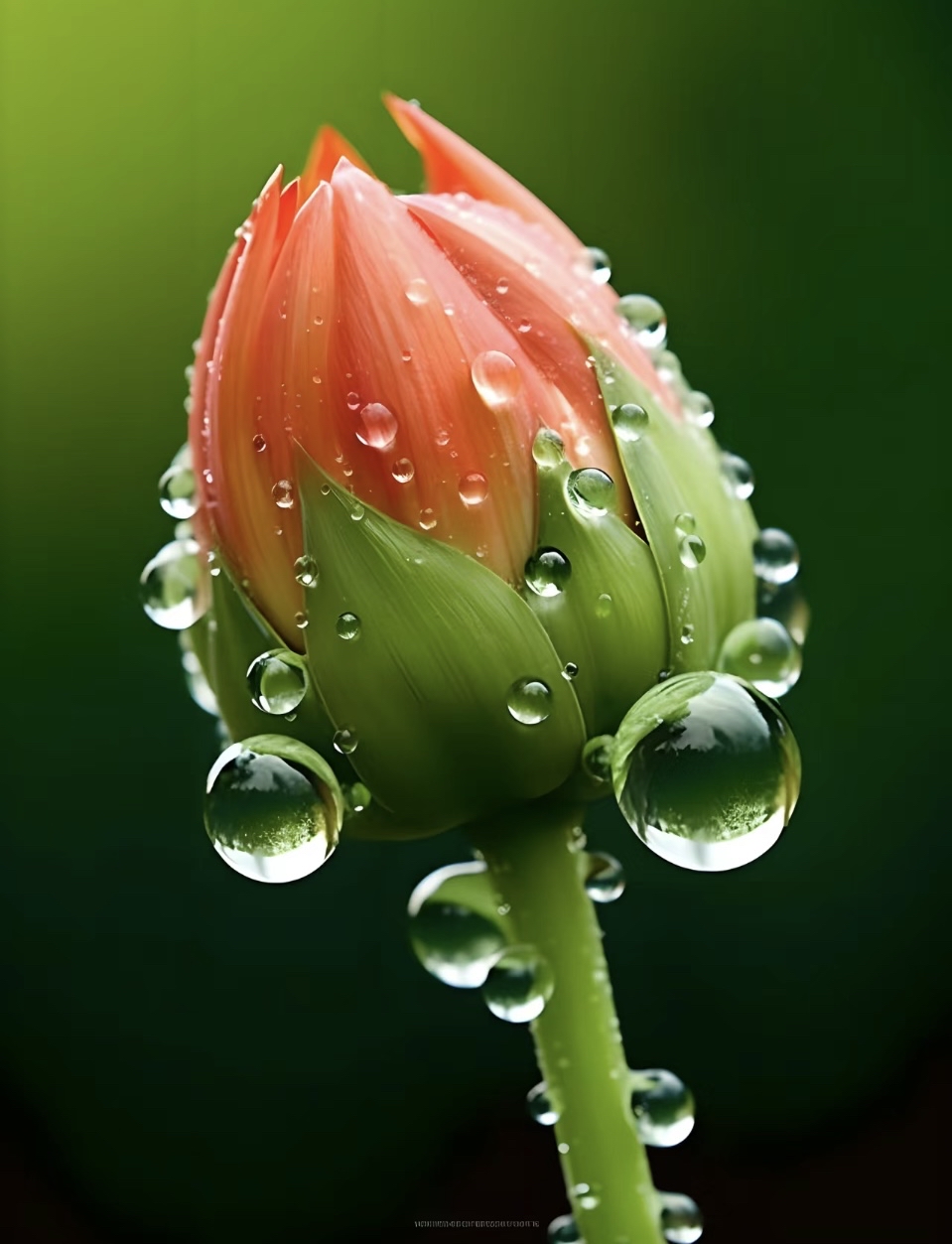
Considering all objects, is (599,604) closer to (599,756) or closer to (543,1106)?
(599,756)

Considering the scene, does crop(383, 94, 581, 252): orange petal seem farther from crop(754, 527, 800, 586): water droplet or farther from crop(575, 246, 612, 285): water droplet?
crop(754, 527, 800, 586): water droplet

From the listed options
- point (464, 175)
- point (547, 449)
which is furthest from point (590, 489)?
point (464, 175)

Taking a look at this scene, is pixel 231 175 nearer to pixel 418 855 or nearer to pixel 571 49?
pixel 571 49

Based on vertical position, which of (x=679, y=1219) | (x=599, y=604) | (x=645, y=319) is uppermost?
(x=645, y=319)

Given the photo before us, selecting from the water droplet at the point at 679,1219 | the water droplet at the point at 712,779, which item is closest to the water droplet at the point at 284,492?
the water droplet at the point at 712,779

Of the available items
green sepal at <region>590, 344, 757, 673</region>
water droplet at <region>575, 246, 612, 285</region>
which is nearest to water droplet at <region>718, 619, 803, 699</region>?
green sepal at <region>590, 344, 757, 673</region>

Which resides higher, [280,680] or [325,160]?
[325,160]

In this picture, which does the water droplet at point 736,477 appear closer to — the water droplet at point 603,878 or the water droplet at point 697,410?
the water droplet at point 697,410
